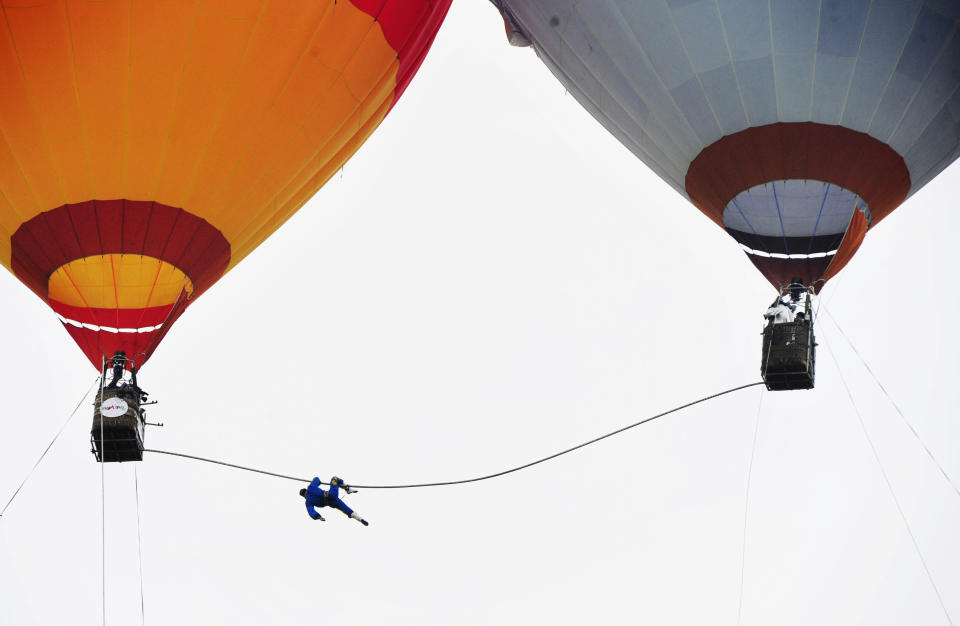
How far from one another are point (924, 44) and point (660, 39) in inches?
73.1

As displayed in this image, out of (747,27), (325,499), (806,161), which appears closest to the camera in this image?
(325,499)

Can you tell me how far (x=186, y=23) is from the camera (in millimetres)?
12359

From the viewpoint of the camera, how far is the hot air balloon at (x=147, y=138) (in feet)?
40.1

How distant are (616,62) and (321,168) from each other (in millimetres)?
2342

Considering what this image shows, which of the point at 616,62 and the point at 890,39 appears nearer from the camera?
the point at 890,39

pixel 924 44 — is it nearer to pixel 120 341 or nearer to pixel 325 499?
pixel 325 499

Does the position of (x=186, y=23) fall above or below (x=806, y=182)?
above

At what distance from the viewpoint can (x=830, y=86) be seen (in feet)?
42.3

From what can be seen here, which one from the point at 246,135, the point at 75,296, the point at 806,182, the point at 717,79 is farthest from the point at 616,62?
the point at 75,296

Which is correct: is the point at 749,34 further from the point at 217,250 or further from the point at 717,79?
the point at 217,250

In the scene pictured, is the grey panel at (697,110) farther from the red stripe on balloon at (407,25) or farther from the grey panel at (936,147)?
the red stripe on balloon at (407,25)

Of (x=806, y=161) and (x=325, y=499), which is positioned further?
(x=806, y=161)

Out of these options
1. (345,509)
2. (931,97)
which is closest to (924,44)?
(931,97)

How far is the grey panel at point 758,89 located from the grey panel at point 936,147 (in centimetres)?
109
